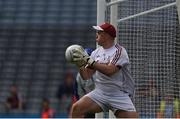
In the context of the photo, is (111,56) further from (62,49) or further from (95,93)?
(62,49)

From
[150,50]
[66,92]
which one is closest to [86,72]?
[150,50]

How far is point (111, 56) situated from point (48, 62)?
1024cm

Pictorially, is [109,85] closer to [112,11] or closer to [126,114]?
[126,114]

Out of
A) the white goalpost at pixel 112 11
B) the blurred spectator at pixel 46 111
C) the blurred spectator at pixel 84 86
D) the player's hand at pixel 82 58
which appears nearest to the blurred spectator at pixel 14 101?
the blurred spectator at pixel 46 111

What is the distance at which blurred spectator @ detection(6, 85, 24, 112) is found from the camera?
48.1ft

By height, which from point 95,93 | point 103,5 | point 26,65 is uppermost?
point 103,5

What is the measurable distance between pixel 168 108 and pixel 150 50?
660mm

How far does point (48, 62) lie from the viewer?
51.9ft

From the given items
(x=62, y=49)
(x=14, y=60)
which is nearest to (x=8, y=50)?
(x=14, y=60)

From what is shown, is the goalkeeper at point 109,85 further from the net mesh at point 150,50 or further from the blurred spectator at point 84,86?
the net mesh at point 150,50

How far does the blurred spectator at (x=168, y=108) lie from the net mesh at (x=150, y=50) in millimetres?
39

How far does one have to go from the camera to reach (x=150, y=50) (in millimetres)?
7117

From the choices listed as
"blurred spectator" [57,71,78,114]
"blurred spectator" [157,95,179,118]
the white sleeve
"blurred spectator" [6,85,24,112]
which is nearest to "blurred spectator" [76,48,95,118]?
"blurred spectator" [157,95,179,118]

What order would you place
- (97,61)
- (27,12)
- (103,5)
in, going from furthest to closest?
(27,12) → (103,5) → (97,61)
